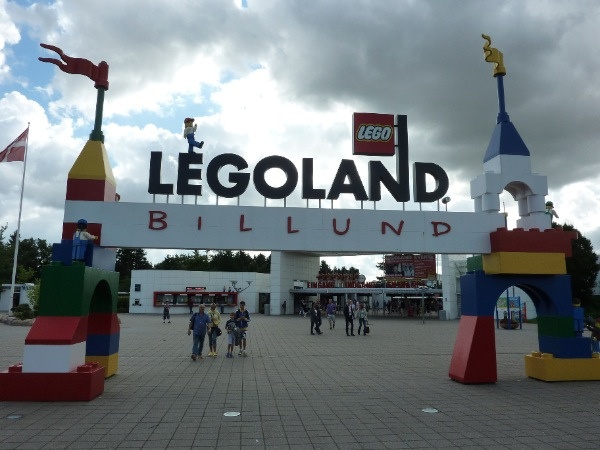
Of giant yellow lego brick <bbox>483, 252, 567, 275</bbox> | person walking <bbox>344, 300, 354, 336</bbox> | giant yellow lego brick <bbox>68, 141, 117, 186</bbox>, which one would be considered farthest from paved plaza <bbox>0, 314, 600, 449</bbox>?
person walking <bbox>344, 300, 354, 336</bbox>

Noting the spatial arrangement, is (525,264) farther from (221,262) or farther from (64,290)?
(221,262)

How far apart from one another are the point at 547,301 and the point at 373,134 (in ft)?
22.1

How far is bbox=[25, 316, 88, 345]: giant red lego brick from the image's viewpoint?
29.3 ft

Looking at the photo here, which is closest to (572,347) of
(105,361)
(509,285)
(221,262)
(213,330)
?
(509,285)

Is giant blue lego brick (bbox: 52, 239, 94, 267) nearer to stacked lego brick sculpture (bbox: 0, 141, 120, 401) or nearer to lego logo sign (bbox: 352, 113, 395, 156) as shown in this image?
stacked lego brick sculpture (bbox: 0, 141, 120, 401)

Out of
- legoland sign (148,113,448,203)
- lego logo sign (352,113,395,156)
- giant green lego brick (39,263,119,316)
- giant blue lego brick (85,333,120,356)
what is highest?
lego logo sign (352,113,395,156)

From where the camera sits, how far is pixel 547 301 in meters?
11.8

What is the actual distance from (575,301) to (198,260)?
70.8 m

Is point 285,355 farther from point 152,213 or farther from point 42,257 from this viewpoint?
point 42,257

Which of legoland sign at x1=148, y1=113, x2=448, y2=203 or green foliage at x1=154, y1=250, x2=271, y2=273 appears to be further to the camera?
green foliage at x1=154, y1=250, x2=271, y2=273

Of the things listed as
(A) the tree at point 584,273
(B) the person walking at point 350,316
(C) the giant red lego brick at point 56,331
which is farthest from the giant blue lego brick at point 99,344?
(A) the tree at point 584,273

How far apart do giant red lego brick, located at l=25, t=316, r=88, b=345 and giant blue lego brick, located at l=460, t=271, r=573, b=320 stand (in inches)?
376

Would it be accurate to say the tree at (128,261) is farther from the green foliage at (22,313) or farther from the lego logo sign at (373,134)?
the lego logo sign at (373,134)

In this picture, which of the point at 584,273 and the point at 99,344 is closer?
the point at 99,344
